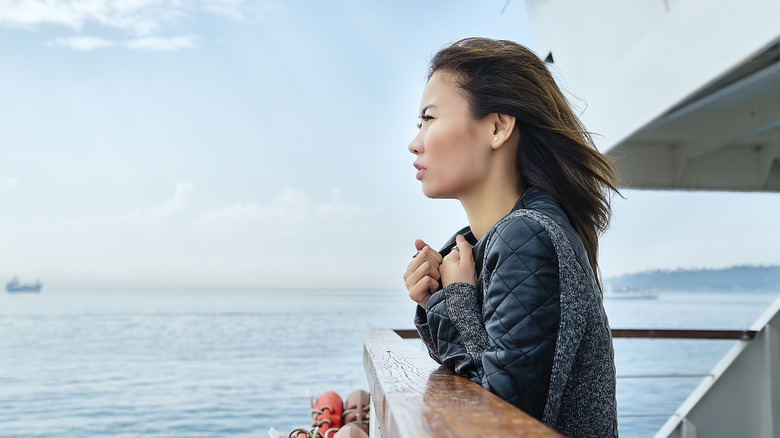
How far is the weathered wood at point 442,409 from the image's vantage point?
361 millimetres

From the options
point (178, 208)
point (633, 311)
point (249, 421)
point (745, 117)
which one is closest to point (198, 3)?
point (178, 208)

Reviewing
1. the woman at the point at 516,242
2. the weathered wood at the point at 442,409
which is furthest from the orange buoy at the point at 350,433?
the weathered wood at the point at 442,409

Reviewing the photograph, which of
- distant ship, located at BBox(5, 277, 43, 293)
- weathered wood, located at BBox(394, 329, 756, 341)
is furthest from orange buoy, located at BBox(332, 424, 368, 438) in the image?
distant ship, located at BBox(5, 277, 43, 293)

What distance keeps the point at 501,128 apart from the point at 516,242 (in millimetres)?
217

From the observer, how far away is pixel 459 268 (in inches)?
28.5

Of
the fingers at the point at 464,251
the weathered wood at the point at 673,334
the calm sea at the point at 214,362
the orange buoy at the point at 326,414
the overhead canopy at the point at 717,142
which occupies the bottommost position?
the calm sea at the point at 214,362

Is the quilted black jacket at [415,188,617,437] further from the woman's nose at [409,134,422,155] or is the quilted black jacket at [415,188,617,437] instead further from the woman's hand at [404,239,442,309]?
the woman's nose at [409,134,422,155]

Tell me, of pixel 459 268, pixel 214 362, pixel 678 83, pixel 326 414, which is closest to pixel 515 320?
pixel 459 268

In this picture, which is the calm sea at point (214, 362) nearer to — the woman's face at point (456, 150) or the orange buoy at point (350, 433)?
the orange buoy at point (350, 433)

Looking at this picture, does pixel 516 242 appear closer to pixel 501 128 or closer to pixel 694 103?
pixel 501 128

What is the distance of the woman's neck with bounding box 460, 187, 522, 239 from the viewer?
2.63ft

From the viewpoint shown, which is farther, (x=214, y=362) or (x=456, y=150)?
(x=214, y=362)

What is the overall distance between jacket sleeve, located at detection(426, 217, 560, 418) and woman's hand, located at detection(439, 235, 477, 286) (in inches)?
1.8

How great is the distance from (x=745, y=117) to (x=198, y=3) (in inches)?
1644
